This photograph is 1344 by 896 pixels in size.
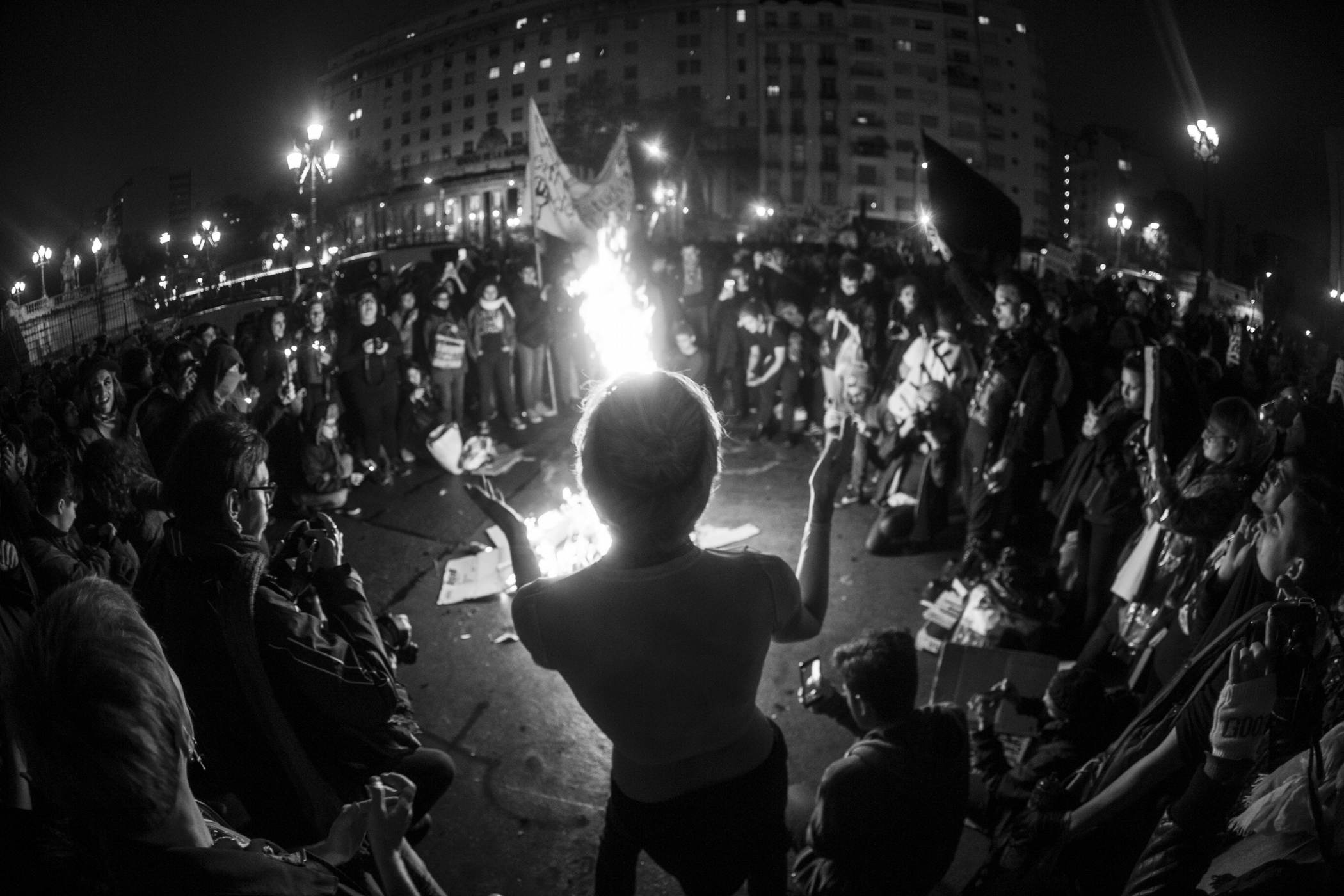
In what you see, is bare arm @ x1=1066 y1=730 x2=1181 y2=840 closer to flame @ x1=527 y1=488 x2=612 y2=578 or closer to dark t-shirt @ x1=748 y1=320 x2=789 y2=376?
flame @ x1=527 y1=488 x2=612 y2=578

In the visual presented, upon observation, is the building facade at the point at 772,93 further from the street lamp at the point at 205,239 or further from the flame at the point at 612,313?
the flame at the point at 612,313

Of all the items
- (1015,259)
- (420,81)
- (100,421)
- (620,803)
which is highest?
(420,81)

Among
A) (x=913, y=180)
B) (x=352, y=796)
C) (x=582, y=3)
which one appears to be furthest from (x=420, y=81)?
(x=352, y=796)

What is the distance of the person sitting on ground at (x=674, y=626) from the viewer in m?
1.94

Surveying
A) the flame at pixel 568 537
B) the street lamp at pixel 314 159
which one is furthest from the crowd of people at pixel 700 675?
the street lamp at pixel 314 159

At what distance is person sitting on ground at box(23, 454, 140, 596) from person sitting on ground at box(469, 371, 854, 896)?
269cm

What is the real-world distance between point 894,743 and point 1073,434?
5875mm

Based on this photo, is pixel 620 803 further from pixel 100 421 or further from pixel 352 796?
pixel 100 421

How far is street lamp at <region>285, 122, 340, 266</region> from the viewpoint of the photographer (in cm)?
1517

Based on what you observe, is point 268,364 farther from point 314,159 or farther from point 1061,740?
point 1061,740

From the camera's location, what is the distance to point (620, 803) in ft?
7.36

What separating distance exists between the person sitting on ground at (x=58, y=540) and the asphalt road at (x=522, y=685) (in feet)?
6.70

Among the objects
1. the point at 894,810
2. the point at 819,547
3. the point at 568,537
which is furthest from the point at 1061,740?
the point at 568,537

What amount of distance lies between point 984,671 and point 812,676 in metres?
2.24
